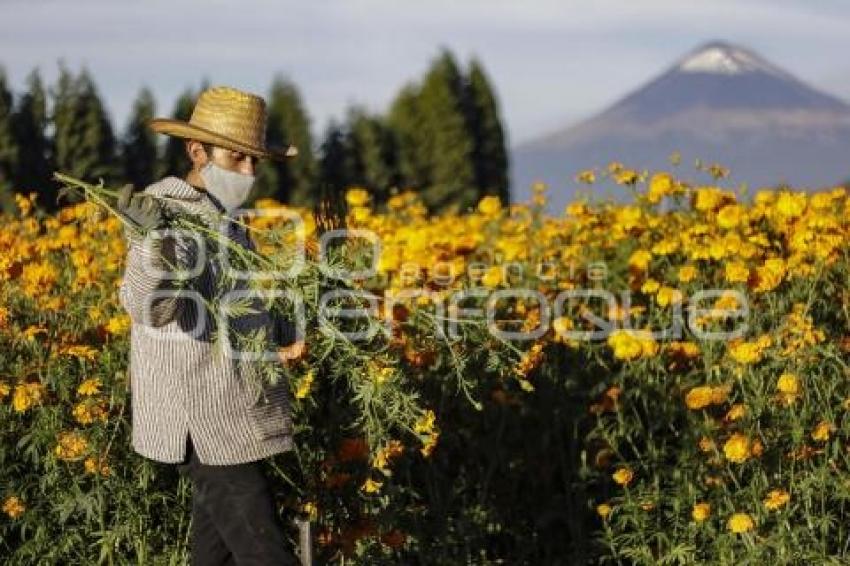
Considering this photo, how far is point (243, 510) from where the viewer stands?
3879mm

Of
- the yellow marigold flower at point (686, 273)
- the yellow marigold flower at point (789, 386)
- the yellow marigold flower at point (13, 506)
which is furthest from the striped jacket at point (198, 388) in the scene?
the yellow marigold flower at point (686, 273)

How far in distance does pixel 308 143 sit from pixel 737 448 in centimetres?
1756

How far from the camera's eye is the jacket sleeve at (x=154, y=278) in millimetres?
3609

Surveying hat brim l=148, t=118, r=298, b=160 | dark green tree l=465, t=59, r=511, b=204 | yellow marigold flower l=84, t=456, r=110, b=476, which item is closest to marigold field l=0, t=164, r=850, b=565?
yellow marigold flower l=84, t=456, r=110, b=476

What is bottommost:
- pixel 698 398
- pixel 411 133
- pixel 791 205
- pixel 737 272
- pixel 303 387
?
pixel 698 398

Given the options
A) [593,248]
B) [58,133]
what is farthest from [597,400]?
[58,133]

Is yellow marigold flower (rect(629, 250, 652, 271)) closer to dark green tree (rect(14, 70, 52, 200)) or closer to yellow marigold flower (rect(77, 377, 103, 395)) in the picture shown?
yellow marigold flower (rect(77, 377, 103, 395))

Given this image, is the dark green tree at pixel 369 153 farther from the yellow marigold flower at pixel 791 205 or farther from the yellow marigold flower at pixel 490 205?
the yellow marigold flower at pixel 791 205

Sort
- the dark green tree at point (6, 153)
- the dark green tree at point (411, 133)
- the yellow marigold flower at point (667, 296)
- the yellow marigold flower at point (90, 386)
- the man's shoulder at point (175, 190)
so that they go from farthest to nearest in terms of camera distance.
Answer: the dark green tree at point (411, 133)
the dark green tree at point (6, 153)
the yellow marigold flower at point (667, 296)
the yellow marigold flower at point (90, 386)
the man's shoulder at point (175, 190)

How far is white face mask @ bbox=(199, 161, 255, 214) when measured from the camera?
12.9ft

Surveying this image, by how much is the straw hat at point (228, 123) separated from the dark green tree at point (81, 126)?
14.8 meters

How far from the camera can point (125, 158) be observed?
1981 cm

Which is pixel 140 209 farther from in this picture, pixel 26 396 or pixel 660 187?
pixel 660 187

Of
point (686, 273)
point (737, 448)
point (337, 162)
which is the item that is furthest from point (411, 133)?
point (737, 448)
